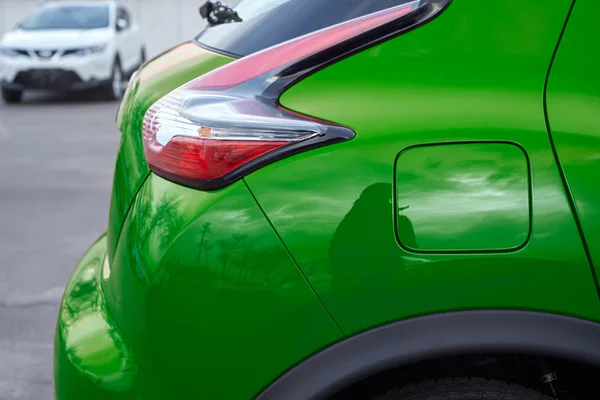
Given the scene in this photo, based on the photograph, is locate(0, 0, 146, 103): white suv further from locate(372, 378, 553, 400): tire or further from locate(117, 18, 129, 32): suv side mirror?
locate(372, 378, 553, 400): tire

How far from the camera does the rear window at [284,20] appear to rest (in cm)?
187

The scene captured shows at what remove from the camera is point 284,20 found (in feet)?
6.40

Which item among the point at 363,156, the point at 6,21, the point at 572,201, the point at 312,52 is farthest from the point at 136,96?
the point at 6,21

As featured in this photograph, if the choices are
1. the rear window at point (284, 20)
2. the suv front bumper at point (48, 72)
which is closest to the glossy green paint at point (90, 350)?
the rear window at point (284, 20)

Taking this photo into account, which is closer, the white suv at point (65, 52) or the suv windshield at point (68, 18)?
the white suv at point (65, 52)

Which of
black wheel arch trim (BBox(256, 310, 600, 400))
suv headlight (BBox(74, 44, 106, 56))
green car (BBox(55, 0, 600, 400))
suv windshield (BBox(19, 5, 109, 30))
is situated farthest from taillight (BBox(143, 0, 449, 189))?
suv windshield (BBox(19, 5, 109, 30))

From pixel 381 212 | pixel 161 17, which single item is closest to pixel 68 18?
pixel 161 17

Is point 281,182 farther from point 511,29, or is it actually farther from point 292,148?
point 511,29

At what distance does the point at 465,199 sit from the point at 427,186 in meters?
0.07

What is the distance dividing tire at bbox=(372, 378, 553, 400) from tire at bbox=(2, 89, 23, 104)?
12.4 metres

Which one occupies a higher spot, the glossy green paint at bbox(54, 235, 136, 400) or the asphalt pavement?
the glossy green paint at bbox(54, 235, 136, 400)

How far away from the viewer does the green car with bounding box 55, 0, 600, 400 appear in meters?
1.63

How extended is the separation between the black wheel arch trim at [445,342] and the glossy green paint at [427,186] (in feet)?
0.08

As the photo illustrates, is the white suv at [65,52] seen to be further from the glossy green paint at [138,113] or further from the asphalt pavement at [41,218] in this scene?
the glossy green paint at [138,113]
